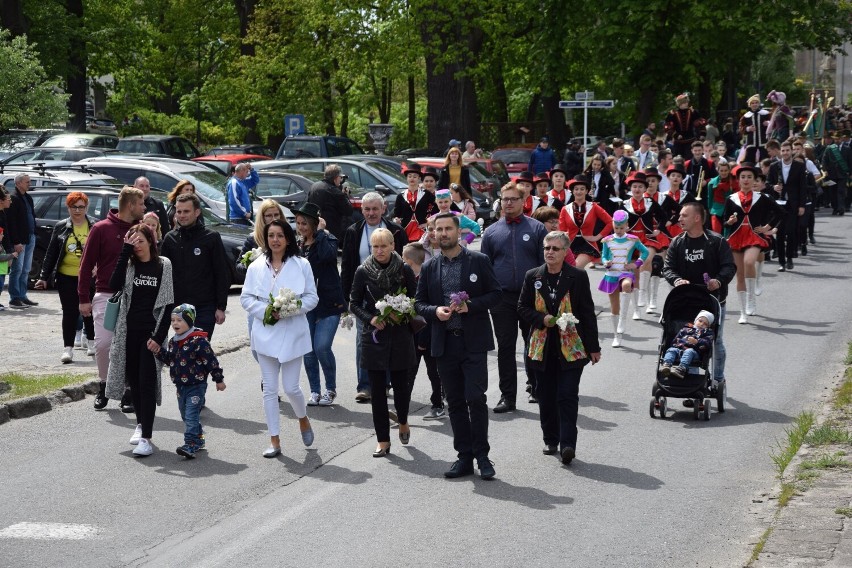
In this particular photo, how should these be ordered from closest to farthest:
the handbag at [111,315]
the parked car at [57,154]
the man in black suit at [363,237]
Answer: the handbag at [111,315]
the man in black suit at [363,237]
the parked car at [57,154]

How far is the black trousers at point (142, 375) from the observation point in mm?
10109

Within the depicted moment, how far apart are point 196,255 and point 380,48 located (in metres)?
35.3

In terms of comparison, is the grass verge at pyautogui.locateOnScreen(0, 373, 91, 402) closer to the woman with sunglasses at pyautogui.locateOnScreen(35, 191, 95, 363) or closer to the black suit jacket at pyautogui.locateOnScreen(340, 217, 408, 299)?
the woman with sunglasses at pyautogui.locateOnScreen(35, 191, 95, 363)

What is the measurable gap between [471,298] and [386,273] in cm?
95

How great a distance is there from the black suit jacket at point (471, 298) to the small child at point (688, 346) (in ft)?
7.34

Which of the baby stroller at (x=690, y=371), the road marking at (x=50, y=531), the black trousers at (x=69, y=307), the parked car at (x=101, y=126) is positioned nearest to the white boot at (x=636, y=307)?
the baby stroller at (x=690, y=371)

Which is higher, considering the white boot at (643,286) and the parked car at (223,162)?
the parked car at (223,162)

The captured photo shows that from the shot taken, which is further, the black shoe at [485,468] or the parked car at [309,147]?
the parked car at [309,147]

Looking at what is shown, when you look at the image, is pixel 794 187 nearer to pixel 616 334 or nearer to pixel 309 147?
pixel 616 334

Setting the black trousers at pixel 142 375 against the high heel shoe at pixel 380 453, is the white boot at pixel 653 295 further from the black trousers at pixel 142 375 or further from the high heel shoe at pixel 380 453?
the black trousers at pixel 142 375

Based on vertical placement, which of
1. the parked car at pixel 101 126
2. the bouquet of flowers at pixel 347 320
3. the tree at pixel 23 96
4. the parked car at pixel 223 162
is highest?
the tree at pixel 23 96

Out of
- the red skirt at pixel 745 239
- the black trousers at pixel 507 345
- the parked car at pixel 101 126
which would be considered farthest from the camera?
the parked car at pixel 101 126

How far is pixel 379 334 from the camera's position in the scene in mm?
9805

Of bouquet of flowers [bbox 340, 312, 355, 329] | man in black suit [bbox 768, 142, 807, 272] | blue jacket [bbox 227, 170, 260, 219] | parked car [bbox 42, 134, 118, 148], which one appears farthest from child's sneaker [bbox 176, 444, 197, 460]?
parked car [bbox 42, 134, 118, 148]
